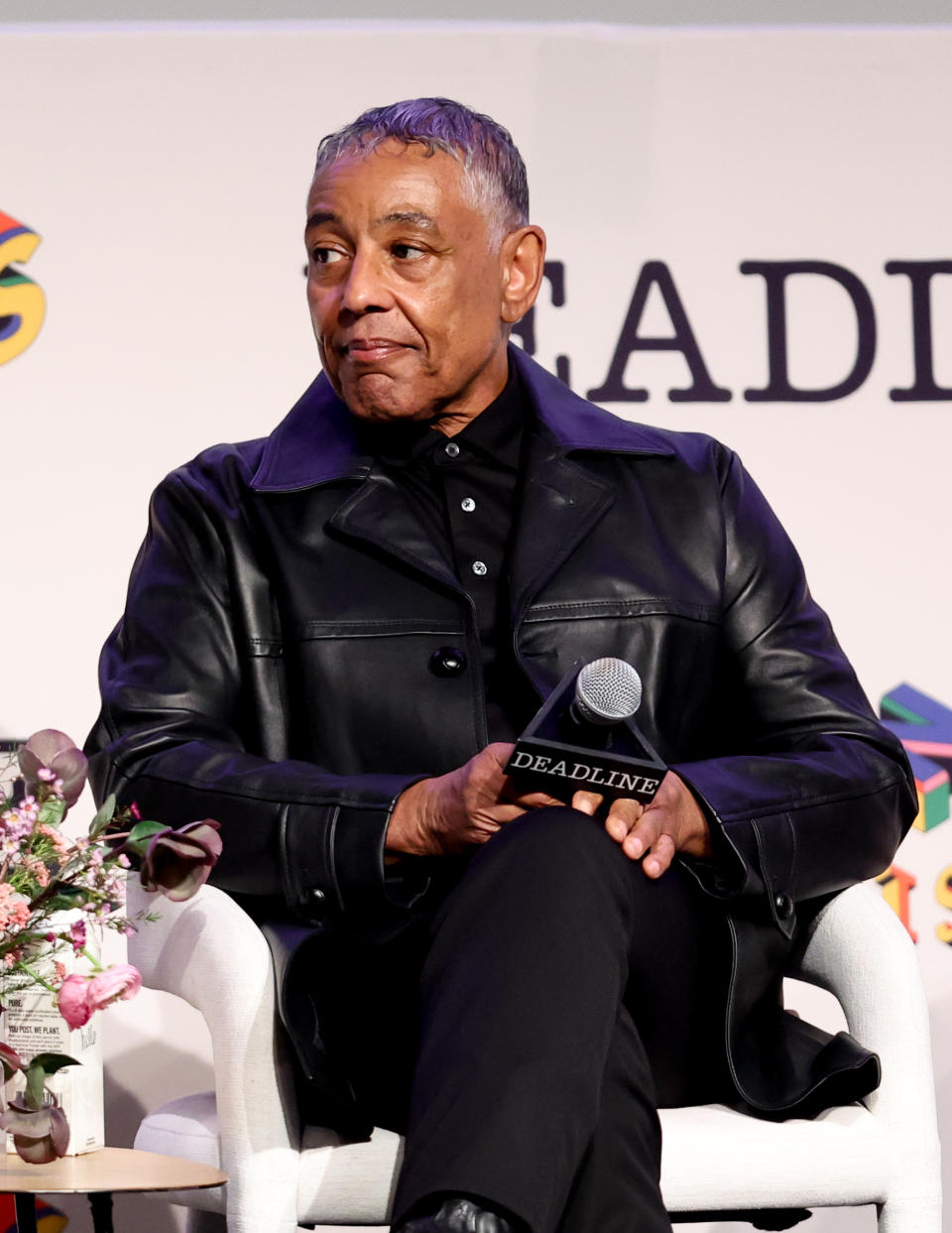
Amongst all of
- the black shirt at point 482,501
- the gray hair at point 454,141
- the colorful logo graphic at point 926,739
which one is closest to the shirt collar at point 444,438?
the black shirt at point 482,501

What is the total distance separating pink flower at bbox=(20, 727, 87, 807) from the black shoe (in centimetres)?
45

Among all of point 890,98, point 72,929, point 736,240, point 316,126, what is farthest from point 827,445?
point 72,929

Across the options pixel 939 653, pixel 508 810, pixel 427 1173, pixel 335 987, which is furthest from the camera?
pixel 939 653

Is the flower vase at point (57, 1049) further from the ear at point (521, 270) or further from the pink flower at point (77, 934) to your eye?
the ear at point (521, 270)

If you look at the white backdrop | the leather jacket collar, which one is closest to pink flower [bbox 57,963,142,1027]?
the leather jacket collar

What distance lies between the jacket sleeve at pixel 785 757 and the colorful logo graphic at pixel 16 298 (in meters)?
1.36

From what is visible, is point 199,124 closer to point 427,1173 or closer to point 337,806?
point 337,806

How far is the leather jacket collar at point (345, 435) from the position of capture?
7.09 feet

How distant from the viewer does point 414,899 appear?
1812 millimetres

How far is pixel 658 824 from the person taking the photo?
67.7 inches

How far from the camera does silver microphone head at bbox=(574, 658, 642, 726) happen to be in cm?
154

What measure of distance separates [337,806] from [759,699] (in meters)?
0.56

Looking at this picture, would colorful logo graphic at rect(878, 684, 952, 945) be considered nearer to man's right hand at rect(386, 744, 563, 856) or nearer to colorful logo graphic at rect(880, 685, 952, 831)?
colorful logo graphic at rect(880, 685, 952, 831)

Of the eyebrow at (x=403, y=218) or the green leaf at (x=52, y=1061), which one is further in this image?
the eyebrow at (x=403, y=218)
